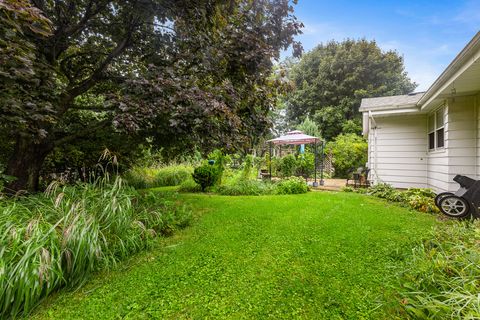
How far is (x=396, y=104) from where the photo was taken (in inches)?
265

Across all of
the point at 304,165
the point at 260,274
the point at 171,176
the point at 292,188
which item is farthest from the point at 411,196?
the point at 171,176

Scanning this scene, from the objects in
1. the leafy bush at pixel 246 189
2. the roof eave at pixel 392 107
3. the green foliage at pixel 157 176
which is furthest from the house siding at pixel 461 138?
the green foliage at pixel 157 176

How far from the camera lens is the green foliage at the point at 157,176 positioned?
813 centimetres

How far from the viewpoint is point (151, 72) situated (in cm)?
376

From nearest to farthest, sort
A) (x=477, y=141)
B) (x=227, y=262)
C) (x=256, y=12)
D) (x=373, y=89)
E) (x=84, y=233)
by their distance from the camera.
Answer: (x=84, y=233) → (x=227, y=262) → (x=256, y=12) → (x=477, y=141) → (x=373, y=89)

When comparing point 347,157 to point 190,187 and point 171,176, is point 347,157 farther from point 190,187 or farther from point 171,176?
point 171,176

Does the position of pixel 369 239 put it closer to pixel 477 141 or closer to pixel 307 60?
pixel 477 141

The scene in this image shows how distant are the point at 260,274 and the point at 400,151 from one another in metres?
6.86

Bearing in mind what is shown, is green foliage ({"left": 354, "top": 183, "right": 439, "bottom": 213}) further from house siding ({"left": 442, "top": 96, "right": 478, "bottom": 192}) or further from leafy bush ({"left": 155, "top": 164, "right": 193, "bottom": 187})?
leafy bush ({"left": 155, "top": 164, "right": 193, "bottom": 187})

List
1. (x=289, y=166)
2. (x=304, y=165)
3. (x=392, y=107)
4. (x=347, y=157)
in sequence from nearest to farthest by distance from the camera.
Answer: (x=392, y=107)
(x=304, y=165)
(x=289, y=166)
(x=347, y=157)

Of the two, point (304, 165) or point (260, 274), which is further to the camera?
point (304, 165)

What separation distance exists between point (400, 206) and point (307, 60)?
19323 millimetres

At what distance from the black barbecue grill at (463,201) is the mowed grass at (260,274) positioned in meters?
0.49

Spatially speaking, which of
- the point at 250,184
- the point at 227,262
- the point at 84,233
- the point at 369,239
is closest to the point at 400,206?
the point at 369,239
